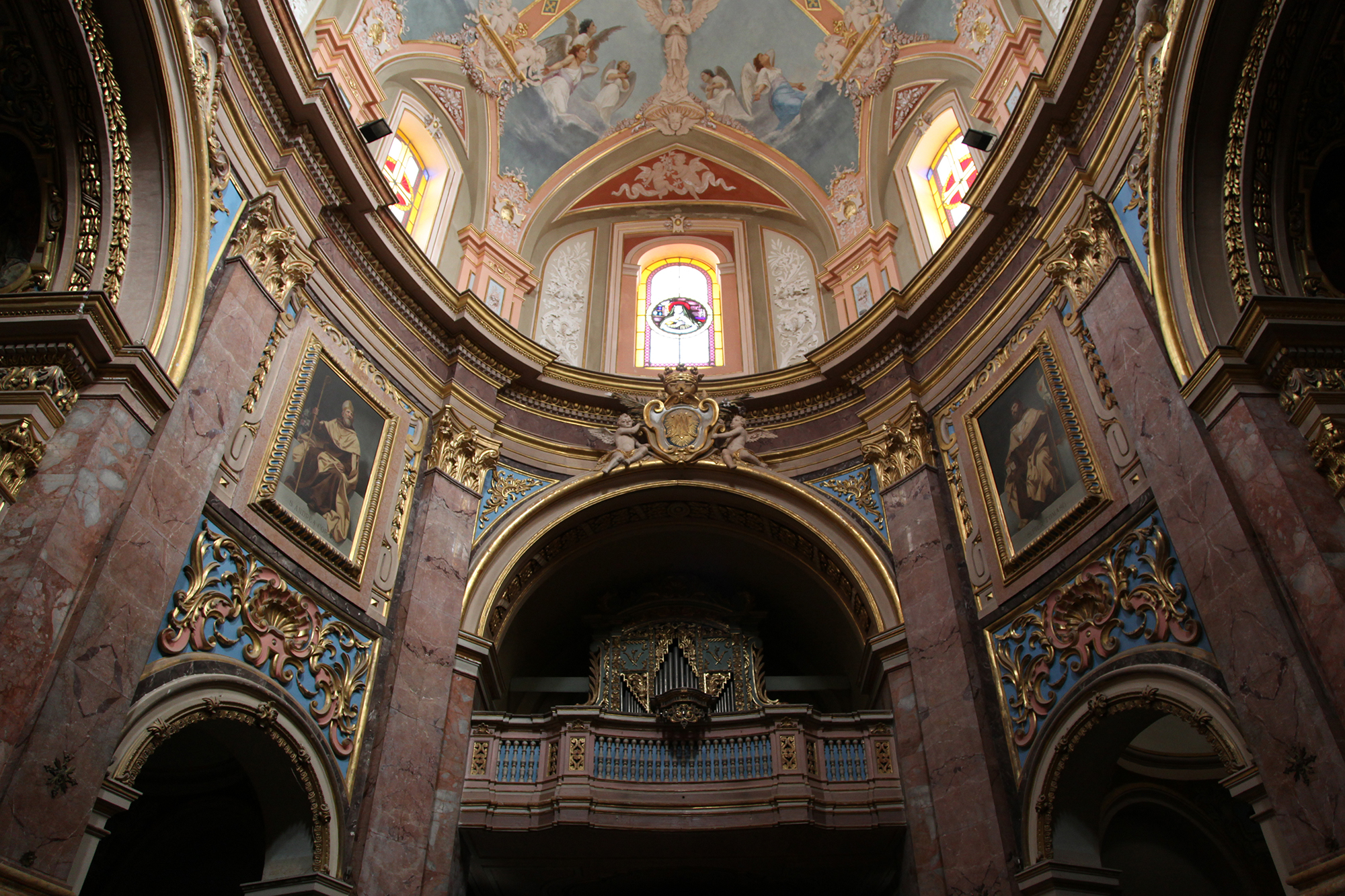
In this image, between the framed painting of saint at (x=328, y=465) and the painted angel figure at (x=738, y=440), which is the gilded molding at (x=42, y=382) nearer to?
the framed painting of saint at (x=328, y=465)

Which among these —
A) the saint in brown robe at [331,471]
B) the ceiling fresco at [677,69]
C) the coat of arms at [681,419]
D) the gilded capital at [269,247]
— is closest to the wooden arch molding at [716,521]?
the coat of arms at [681,419]

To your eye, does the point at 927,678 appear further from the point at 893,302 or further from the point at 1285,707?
the point at 893,302

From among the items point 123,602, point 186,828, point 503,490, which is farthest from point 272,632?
point 503,490

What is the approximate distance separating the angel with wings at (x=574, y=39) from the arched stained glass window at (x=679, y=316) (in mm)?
4364

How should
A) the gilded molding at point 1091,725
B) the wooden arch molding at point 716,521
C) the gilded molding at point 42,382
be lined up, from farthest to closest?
1. the wooden arch molding at point 716,521
2. the gilded molding at point 1091,725
3. the gilded molding at point 42,382

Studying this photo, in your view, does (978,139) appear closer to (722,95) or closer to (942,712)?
(722,95)

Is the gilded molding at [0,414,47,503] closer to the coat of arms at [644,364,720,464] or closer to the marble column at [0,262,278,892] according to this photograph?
the marble column at [0,262,278,892]

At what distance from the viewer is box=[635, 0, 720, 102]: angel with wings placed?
716 inches

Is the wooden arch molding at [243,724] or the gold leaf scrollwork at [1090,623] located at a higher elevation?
the gold leaf scrollwork at [1090,623]

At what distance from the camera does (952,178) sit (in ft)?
50.6

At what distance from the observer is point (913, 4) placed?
1611cm

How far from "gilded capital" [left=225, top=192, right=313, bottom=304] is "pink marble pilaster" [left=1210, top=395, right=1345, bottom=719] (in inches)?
394

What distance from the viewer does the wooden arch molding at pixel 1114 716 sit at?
7688 mm

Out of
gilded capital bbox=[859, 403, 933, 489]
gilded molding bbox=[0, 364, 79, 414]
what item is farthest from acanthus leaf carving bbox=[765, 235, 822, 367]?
gilded molding bbox=[0, 364, 79, 414]
